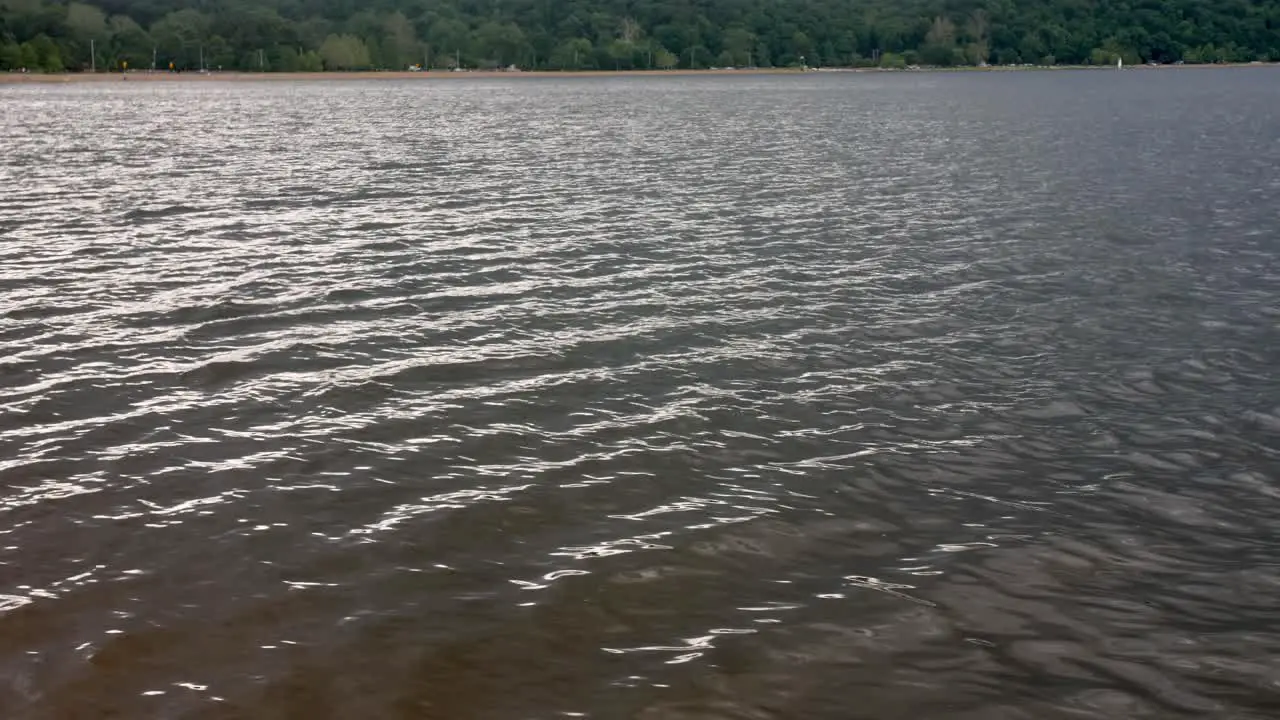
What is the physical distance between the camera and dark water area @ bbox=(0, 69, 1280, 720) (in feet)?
31.5

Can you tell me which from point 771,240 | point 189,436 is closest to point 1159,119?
point 771,240

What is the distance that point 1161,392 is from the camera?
1705 centimetres

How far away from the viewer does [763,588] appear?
36.4ft

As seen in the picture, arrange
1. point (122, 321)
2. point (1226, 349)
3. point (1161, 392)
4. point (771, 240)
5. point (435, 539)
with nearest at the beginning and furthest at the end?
point (435, 539) < point (1161, 392) < point (1226, 349) < point (122, 321) < point (771, 240)

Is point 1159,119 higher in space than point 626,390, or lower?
higher

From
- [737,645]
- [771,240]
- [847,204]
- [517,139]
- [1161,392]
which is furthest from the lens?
[517,139]

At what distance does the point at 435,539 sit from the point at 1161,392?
10450mm

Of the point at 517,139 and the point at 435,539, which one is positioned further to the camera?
the point at 517,139

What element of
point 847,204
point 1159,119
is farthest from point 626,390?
point 1159,119

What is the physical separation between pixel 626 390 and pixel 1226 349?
9.52 meters

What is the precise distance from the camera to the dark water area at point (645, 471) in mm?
9594

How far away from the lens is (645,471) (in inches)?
561

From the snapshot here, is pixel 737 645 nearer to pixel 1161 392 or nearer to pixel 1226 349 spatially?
pixel 1161 392

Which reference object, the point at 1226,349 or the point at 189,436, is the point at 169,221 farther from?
the point at 1226,349
